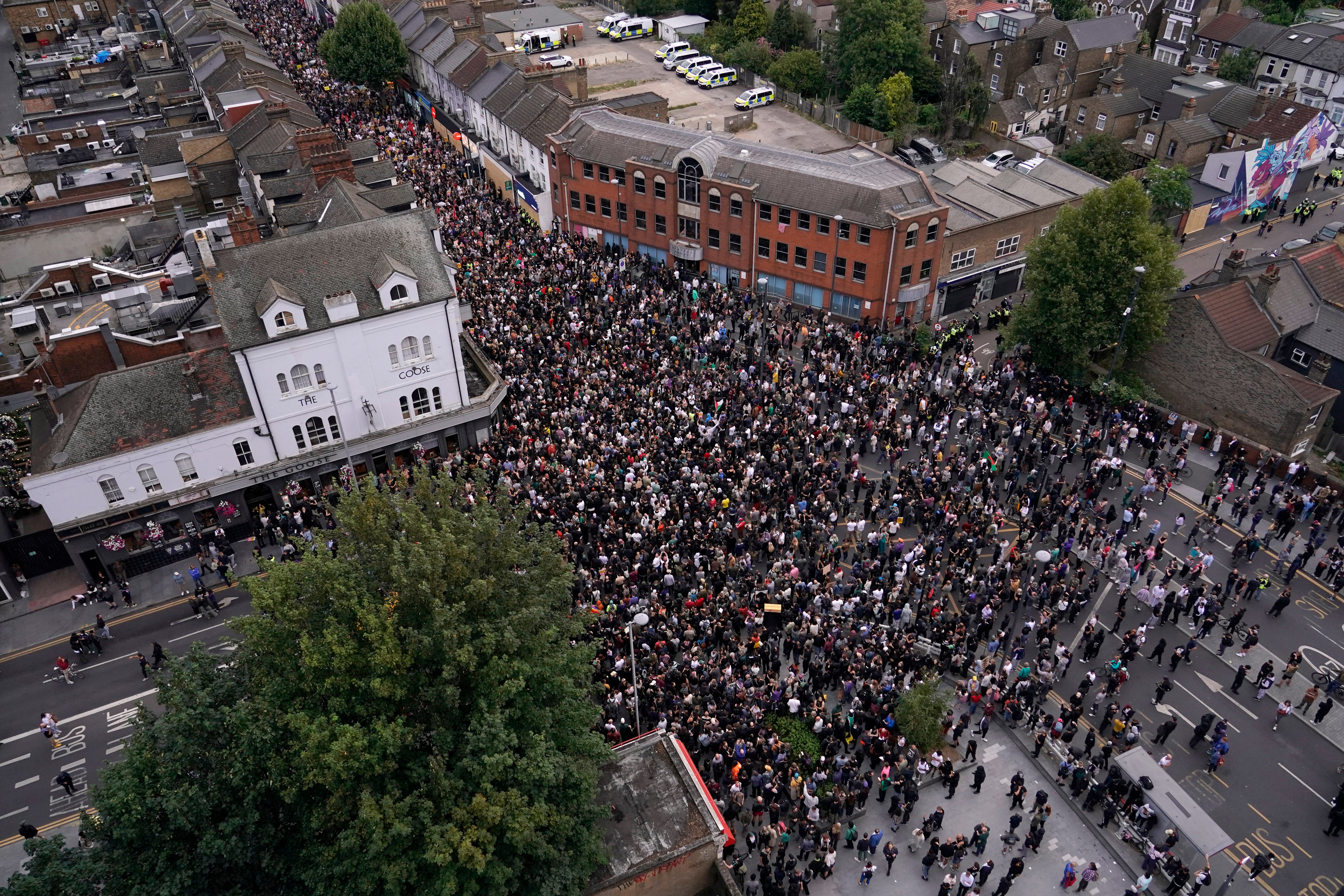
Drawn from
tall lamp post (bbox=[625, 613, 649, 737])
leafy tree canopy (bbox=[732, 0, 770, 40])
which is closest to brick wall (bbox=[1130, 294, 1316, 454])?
tall lamp post (bbox=[625, 613, 649, 737])

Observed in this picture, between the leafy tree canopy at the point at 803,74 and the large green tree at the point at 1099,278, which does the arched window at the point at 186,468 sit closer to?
the large green tree at the point at 1099,278

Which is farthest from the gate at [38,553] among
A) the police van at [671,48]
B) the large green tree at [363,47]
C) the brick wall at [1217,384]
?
the police van at [671,48]

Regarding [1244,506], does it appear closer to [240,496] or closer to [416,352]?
[416,352]

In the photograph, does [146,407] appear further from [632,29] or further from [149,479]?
[632,29]

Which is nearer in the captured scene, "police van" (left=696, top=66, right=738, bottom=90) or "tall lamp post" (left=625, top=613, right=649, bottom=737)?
"tall lamp post" (left=625, top=613, right=649, bottom=737)

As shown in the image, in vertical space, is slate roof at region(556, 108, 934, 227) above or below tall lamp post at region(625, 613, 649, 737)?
above

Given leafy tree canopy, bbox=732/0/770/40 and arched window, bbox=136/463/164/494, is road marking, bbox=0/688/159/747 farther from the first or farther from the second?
leafy tree canopy, bbox=732/0/770/40

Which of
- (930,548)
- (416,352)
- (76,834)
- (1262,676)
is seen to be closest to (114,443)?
(416,352)
